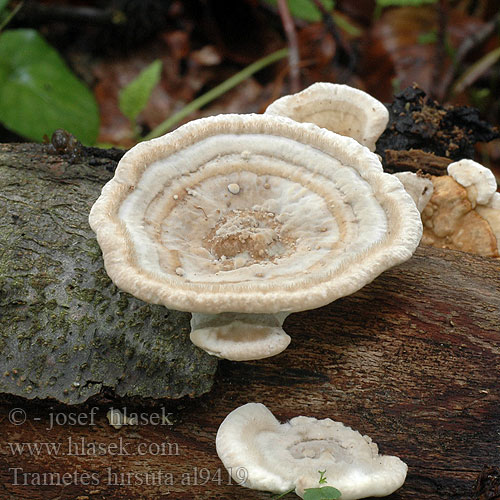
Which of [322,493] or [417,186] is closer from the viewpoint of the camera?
[322,493]

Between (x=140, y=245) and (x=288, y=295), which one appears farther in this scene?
(x=140, y=245)

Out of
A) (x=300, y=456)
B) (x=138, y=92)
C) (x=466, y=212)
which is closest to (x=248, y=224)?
(x=300, y=456)

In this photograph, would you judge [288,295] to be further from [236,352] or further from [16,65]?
[16,65]

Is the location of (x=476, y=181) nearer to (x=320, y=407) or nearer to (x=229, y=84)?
(x=320, y=407)

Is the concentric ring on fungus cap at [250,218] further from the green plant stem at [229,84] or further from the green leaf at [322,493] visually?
the green plant stem at [229,84]

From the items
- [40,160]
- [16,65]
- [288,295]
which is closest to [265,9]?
[16,65]
